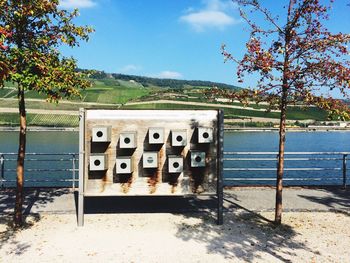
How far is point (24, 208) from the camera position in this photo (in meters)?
11.0

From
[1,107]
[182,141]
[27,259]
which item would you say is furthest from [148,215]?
[1,107]

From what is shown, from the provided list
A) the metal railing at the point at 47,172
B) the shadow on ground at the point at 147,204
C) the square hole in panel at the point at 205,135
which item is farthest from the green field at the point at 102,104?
the square hole in panel at the point at 205,135

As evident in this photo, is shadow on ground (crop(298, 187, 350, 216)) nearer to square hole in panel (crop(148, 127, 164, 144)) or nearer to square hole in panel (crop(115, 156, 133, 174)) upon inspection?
square hole in panel (crop(148, 127, 164, 144))

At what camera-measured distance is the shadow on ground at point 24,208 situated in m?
8.58

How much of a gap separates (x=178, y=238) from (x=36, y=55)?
17.6 ft

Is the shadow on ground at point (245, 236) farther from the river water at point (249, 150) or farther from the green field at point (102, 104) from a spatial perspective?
the green field at point (102, 104)

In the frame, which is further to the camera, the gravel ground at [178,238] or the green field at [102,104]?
the green field at [102,104]

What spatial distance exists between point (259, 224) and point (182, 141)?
2906mm

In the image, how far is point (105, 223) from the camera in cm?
990

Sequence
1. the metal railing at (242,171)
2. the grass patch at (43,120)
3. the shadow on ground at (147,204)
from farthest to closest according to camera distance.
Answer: the grass patch at (43,120) < the metal railing at (242,171) < the shadow on ground at (147,204)

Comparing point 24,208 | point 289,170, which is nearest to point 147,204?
point 24,208

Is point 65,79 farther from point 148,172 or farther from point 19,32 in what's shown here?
point 148,172

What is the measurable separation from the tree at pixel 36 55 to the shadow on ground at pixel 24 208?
35 cm

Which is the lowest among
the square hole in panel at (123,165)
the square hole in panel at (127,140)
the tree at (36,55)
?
the square hole in panel at (123,165)
